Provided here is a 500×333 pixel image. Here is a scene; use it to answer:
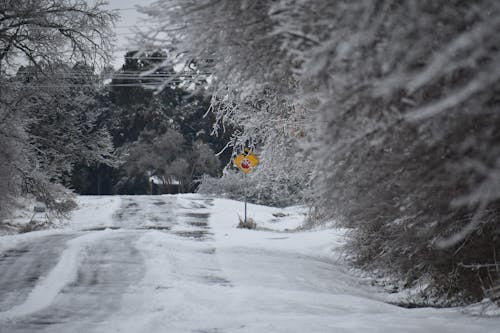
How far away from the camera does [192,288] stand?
7969 millimetres

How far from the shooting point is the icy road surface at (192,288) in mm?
5777

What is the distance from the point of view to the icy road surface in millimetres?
5777

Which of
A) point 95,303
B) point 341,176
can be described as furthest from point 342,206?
point 95,303

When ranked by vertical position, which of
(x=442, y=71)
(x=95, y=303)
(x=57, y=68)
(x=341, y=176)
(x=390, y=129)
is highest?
(x=57, y=68)

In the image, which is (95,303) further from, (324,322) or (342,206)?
(342,206)

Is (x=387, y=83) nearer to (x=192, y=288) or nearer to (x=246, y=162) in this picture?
(x=192, y=288)

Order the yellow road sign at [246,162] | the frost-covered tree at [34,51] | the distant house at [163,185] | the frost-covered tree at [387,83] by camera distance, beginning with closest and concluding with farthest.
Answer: the frost-covered tree at [387,83] → the frost-covered tree at [34,51] → the yellow road sign at [246,162] → the distant house at [163,185]

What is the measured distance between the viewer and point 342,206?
14.2 ft

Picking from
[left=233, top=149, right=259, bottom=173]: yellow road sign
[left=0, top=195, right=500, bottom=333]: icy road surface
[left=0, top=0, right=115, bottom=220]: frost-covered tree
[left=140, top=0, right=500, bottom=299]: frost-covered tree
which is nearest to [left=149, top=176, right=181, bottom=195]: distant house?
[left=233, top=149, right=259, bottom=173]: yellow road sign

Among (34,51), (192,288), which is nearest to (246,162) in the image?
(34,51)

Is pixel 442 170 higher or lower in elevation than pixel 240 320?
higher

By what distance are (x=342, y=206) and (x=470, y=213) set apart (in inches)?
37.7

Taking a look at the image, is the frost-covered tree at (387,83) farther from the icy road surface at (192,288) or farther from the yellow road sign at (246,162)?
the yellow road sign at (246,162)

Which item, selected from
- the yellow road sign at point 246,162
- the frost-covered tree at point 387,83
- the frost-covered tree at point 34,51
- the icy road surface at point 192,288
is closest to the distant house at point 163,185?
the yellow road sign at point 246,162
